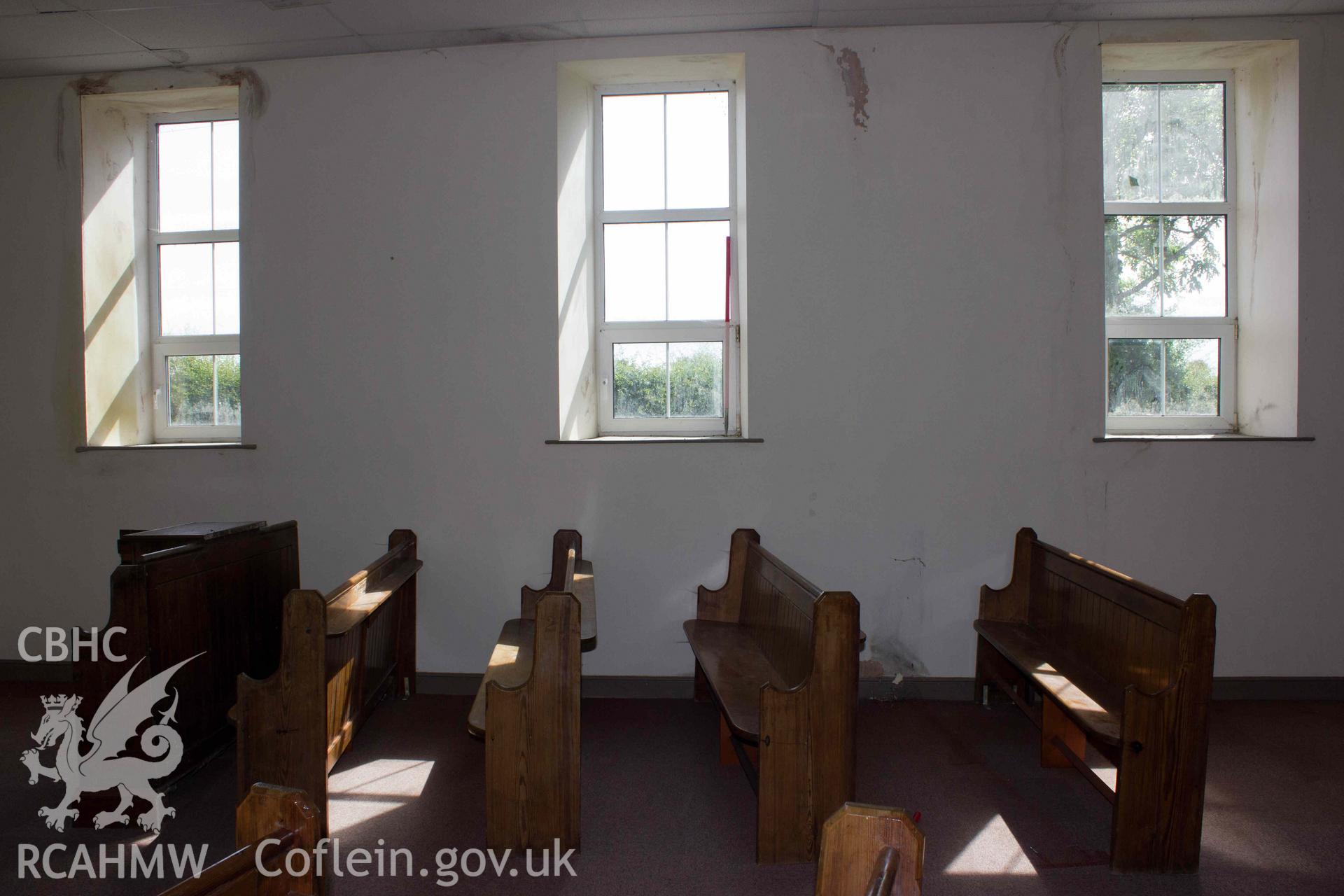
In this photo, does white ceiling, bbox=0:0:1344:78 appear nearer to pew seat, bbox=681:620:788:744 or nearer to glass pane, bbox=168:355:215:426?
glass pane, bbox=168:355:215:426

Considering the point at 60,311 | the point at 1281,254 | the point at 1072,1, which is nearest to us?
the point at 1072,1

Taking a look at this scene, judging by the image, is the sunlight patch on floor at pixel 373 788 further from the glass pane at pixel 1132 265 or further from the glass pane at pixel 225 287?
the glass pane at pixel 1132 265

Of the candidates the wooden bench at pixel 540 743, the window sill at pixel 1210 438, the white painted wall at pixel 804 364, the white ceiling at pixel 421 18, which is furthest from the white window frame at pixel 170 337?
the window sill at pixel 1210 438

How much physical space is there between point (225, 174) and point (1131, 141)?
15.4 ft

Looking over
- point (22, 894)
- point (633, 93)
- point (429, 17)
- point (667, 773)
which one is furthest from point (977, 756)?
point (429, 17)

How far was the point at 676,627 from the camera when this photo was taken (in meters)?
3.75

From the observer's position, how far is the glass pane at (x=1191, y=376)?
12.9 ft

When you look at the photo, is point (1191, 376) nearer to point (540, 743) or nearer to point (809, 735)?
point (809, 735)

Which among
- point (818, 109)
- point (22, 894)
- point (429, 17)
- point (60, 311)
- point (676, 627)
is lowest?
point (22, 894)

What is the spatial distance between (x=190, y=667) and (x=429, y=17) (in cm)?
285

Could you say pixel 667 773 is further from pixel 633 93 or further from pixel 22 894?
pixel 633 93

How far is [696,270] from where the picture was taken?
13.4 feet

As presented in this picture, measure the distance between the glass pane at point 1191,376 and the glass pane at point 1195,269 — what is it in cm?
16

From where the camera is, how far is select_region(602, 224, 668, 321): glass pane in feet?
13.4
